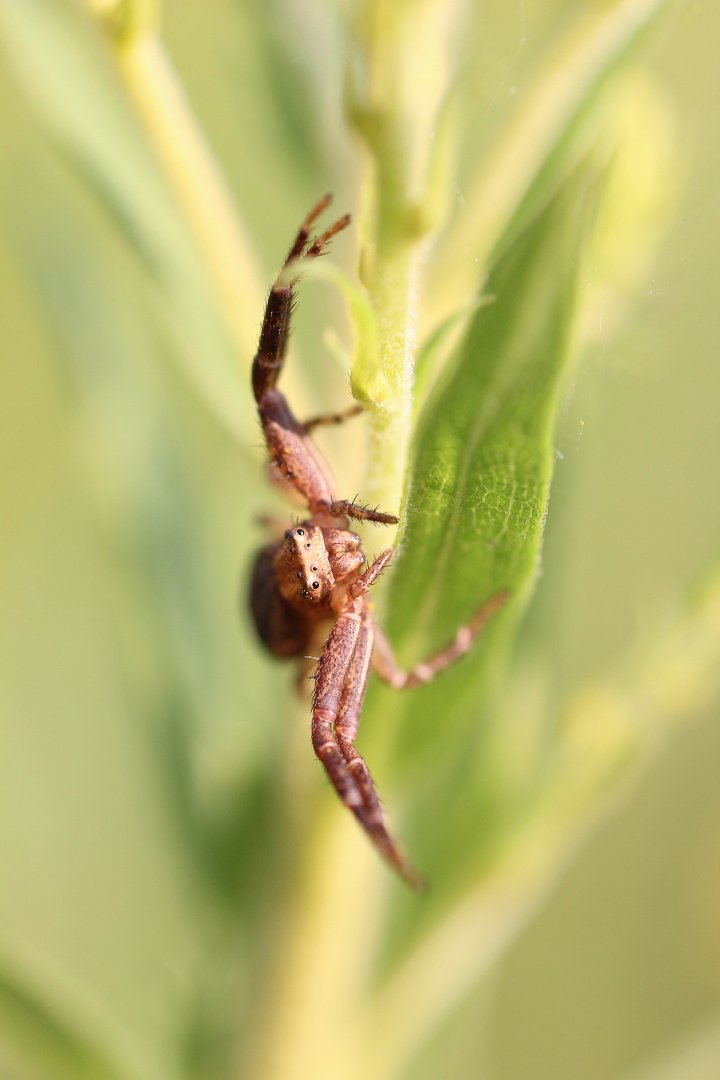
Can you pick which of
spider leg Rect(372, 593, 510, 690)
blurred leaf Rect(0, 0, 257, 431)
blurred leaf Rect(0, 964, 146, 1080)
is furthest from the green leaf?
blurred leaf Rect(0, 964, 146, 1080)

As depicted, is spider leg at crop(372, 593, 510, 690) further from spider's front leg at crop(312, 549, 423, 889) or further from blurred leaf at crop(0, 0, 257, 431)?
blurred leaf at crop(0, 0, 257, 431)

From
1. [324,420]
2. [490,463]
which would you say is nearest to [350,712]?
[324,420]

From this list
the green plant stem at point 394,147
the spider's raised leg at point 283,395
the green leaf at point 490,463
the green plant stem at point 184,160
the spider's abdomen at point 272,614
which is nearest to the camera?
the green leaf at point 490,463

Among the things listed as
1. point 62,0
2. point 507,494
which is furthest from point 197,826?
point 62,0

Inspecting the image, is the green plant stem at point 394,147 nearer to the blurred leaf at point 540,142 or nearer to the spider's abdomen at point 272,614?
the blurred leaf at point 540,142

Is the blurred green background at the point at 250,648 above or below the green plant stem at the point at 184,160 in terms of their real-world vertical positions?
below

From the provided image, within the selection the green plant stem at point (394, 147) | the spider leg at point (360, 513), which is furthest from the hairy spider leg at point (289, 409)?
Answer: the green plant stem at point (394, 147)

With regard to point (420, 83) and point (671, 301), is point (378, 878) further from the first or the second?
point (420, 83)
